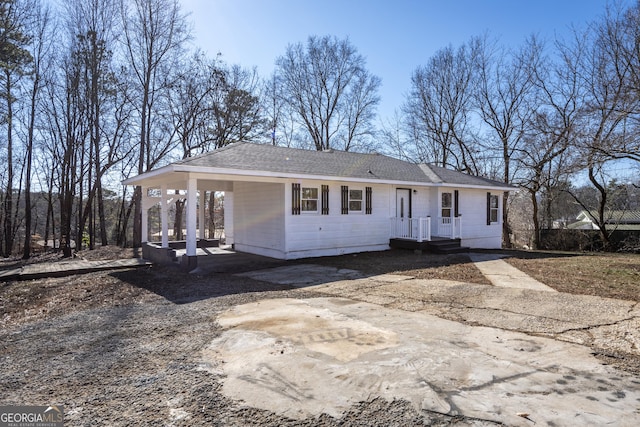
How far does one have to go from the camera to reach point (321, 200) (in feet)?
38.8

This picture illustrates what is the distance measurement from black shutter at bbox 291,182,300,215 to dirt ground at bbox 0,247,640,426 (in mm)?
3057

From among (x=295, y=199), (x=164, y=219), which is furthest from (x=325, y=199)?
(x=164, y=219)

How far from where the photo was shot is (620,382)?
2.95 m

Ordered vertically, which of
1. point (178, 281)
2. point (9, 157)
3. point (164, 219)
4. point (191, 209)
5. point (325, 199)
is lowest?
point (178, 281)

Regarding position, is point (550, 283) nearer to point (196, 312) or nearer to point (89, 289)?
point (196, 312)

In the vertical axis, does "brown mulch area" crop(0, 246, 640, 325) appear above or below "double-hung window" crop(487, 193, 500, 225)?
below

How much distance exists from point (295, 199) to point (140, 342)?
7.47m

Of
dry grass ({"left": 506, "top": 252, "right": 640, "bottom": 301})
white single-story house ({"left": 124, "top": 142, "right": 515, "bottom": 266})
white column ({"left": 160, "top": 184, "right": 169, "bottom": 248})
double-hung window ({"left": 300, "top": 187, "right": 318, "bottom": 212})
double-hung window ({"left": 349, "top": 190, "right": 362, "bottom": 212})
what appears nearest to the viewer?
dry grass ({"left": 506, "top": 252, "right": 640, "bottom": 301})

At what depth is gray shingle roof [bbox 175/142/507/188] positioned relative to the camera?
10.2 metres

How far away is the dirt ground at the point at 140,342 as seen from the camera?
2.54 metres

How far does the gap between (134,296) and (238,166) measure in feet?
14.2

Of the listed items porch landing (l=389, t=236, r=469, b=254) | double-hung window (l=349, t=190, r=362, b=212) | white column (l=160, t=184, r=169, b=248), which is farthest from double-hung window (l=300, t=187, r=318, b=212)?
white column (l=160, t=184, r=169, b=248)

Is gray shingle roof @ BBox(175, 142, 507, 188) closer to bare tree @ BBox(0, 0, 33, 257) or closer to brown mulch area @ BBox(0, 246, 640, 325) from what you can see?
brown mulch area @ BBox(0, 246, 640, 325)

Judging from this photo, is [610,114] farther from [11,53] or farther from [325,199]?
[11,53]
